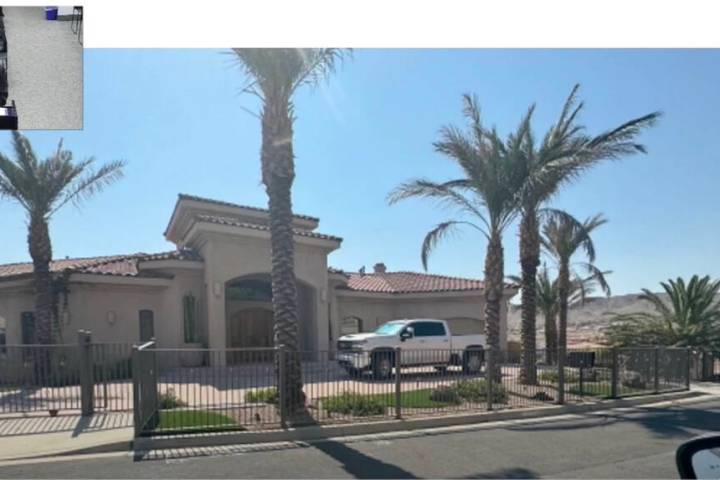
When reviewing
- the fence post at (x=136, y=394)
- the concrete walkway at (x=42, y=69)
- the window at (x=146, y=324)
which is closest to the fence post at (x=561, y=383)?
the fence post at (x=136, y=394)

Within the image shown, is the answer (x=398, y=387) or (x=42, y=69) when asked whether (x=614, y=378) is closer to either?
(x=398, y=387)

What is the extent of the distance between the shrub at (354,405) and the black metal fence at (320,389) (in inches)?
0.7

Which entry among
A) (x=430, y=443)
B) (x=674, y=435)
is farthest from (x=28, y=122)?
(x=674, y=435)

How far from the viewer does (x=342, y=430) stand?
10.2 metres

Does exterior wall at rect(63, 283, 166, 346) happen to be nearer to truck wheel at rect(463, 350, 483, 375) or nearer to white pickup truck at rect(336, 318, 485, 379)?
white pickup truck at rect(336, 318, 485, 379)

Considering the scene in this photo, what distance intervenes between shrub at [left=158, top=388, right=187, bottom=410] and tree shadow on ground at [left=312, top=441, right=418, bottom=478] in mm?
3091

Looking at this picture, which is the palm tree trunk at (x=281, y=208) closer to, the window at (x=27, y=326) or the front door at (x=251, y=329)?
the front door at (x=251, y=329)

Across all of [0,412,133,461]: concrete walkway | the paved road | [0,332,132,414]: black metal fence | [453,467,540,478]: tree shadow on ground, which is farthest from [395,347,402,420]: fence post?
[0,332,132,414]: black metal fence

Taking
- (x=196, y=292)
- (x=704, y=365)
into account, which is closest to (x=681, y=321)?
(x=704, y=365)

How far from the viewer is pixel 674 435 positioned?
10.2 meters

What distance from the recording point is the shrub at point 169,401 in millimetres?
11008

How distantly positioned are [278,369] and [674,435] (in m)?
6.82

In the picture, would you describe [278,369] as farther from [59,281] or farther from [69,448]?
[59,281]

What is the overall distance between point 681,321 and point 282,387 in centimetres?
1905
